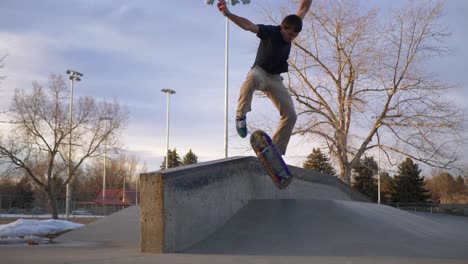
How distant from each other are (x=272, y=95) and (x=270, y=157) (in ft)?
3.15

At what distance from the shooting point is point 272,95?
650 centimetres

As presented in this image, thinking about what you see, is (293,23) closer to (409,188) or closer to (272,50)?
(272,50)

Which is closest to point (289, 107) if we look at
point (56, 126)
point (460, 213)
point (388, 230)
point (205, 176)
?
point (205, 176)

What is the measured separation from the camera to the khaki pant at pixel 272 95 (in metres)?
6.23

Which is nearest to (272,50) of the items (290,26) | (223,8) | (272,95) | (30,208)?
(290,26)

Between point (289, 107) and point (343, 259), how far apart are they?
2.76 metres

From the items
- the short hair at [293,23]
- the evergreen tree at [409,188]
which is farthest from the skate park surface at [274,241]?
the evergreen tree at [409,188]

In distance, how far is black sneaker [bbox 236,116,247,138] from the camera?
20.4 ft

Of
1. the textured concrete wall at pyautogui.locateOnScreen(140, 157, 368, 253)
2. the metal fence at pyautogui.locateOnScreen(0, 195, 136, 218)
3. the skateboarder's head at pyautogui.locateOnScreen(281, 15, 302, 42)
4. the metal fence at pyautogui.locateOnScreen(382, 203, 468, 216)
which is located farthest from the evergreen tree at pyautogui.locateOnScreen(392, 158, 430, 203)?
the skateboarder's head at pyautogui.locateOnScreen(281, 15, 302, 42)

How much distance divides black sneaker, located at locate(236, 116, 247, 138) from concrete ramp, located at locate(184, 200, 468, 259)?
124 centimetres

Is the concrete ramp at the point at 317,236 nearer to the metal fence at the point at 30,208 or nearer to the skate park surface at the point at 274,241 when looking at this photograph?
the skate park surface at the point at 274,241

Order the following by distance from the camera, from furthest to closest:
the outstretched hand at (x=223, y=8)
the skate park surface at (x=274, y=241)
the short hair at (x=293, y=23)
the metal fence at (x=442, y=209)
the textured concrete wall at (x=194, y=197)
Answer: the metal fence at (x=442, y=209) → the short hair at (x=293, y=23) → the outstretched hand at (x=223, y=8) → the textured concrete wall at (x=194, y=197) → the skate park surface at (x=274, y=241)

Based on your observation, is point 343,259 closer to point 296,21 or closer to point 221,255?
point 221,255

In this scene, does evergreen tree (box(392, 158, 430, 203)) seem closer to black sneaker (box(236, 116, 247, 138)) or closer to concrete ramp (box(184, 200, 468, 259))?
concrete ramp (box(184, 200, 468, 259))
